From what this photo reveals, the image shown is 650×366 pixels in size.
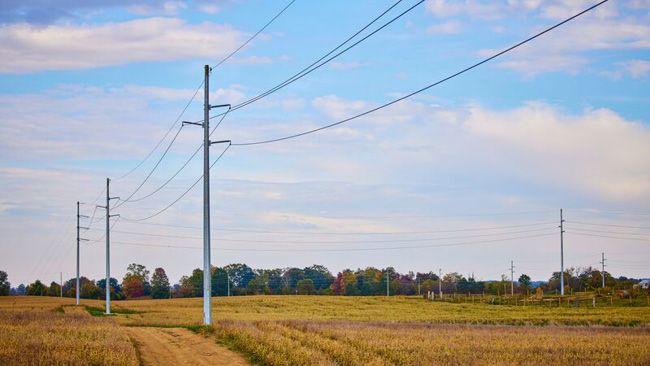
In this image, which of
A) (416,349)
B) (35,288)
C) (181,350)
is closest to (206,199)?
(181,350)

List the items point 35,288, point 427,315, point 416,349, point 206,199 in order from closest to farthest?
point 416,349 < point 206,199 < point 427,315 < point 35,288

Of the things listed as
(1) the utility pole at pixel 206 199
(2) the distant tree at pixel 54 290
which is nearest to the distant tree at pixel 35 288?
(2) the distant tree at pixel 54 290

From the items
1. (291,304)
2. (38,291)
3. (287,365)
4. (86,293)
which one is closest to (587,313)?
(291,304)

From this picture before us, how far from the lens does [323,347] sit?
88.6ft

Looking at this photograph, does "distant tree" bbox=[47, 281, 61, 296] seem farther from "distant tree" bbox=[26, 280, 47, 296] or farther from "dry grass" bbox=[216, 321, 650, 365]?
"dry grass" bbox=[216, 321, 650, 365]

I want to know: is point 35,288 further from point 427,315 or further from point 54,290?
point 427,315

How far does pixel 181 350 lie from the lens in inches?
1109

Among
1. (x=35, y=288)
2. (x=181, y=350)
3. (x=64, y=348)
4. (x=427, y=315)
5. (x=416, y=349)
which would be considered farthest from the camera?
(x=35, y=288)

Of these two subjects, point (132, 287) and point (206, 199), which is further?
point (132, 287)

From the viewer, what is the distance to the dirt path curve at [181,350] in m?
24.8

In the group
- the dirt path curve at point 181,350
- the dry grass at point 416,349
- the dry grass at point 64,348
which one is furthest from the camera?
the dirt path curve at point 181,350

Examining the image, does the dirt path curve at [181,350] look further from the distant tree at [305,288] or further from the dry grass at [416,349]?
the distant tree at [305,288]

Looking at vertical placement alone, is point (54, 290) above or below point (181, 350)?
below

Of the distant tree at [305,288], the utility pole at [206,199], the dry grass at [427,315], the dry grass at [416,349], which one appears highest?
the utility pole at [206,199]
